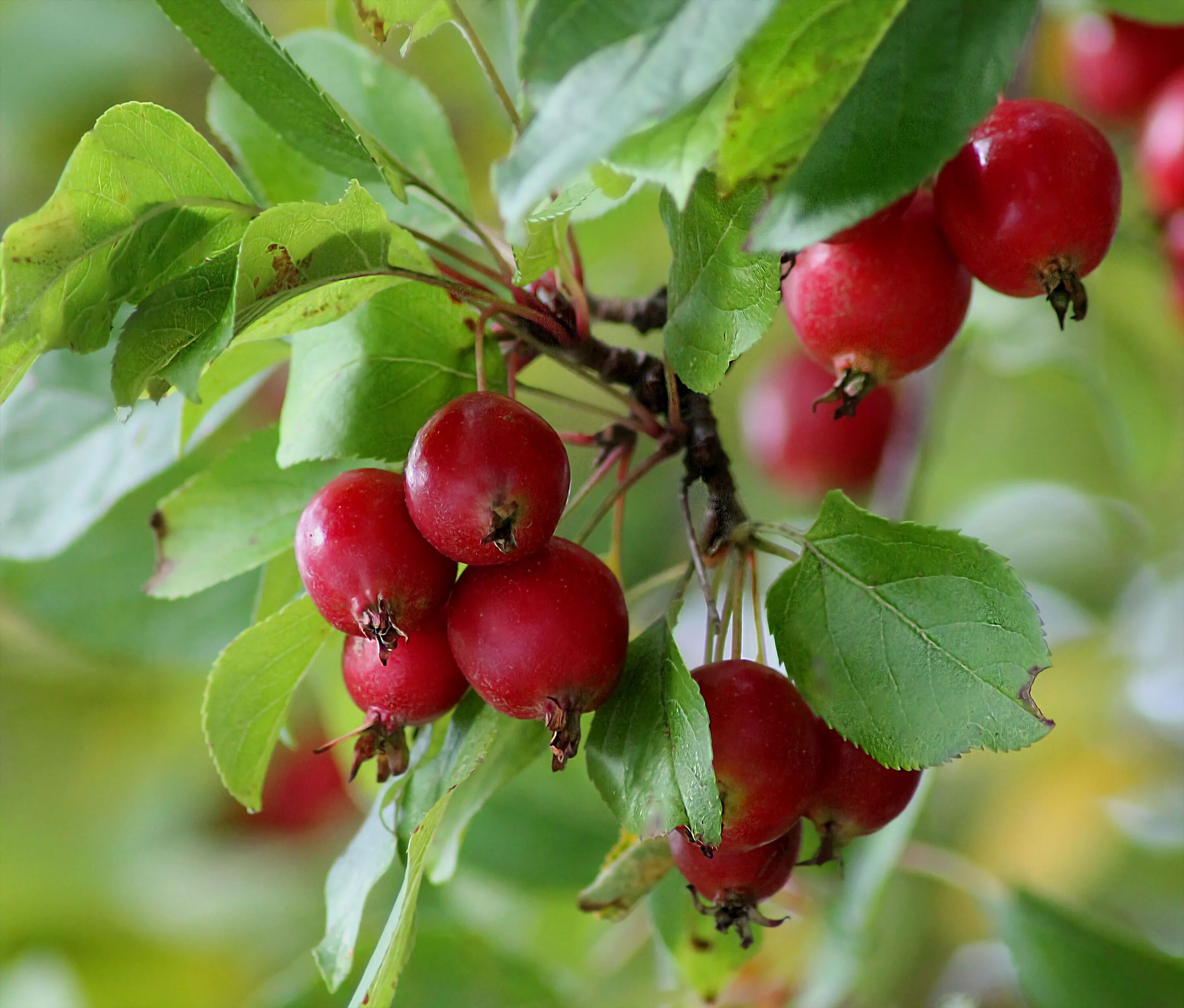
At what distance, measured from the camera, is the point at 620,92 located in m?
0.44

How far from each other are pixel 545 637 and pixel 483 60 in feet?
1.22

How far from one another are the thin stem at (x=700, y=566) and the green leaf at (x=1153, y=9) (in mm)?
734

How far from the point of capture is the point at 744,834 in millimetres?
625

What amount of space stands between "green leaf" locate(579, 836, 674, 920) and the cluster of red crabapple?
0.04 meters

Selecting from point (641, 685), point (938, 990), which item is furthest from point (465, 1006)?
point (938, 990)

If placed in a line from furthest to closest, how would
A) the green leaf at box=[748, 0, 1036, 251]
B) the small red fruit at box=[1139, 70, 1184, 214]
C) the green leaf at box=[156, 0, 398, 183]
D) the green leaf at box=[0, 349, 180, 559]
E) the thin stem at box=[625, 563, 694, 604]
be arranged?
1. the small red fruit at box=[1139, 70, 1184, 214]
2. the green leaf at box=[0, 349, 180, 559]
3. the thin stem at box=[625, 563, 694, 604]
4. the green leaf at box=[156, 0, 398, 183]
5. the green leaf at box=[748, 0, 1036, 251]

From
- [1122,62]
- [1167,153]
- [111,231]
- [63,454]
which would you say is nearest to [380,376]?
[111,231]

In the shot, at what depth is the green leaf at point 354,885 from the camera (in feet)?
2.35

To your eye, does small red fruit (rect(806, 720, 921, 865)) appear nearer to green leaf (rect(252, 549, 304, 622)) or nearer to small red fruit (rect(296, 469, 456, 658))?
small red fruit (rect(296, 469, 456, 658))

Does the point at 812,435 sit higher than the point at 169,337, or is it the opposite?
the point at 169,337

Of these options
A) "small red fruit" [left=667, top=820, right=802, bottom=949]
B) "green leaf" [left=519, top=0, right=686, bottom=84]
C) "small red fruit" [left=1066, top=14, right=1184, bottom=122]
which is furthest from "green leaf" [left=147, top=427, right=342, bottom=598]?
"small red fruit" [left=1066, top=14, right=1184, bottom=122]

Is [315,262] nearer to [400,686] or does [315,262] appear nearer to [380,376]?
[380,376]

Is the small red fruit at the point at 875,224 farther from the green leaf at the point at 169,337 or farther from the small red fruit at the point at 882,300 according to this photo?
the green leaf at the point at 169,337

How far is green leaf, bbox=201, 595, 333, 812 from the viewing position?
A: 736 millimetres
